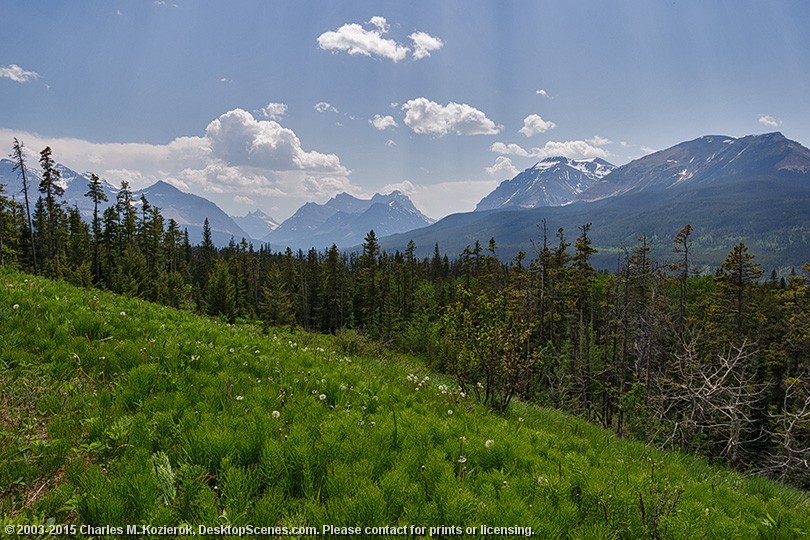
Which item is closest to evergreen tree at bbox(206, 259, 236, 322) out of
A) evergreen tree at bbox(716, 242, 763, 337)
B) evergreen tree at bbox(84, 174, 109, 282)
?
evergreen tree at bbox(84, 174, 109, 282)

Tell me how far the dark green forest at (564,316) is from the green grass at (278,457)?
4.13m

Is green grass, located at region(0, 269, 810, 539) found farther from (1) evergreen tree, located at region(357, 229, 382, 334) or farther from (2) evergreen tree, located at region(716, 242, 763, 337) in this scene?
(1) evergreen tree, located at region(357, 229, 382, 334)

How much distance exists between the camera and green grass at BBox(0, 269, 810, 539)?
10.4 feet

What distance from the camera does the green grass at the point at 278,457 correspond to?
3.16m

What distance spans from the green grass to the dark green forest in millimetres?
4127

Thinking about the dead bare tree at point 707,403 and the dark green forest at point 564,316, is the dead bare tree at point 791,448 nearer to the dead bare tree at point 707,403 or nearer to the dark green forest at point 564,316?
the dark green forest at point 564,316

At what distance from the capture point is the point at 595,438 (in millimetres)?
7637

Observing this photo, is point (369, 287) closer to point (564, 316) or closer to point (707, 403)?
point (564, 316)

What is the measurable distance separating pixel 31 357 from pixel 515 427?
8.03 meters

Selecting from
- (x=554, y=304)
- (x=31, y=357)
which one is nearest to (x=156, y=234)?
(x=554, y=304)

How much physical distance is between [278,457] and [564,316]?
48490 millimetres

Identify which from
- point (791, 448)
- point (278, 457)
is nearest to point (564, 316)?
point (791, 448)

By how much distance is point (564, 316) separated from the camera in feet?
154

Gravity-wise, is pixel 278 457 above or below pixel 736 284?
above
